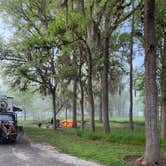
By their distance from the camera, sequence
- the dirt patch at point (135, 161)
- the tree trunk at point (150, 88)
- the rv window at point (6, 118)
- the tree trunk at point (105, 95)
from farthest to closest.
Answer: the tree trunk at point (105, 95) < the rv window at point (6, 118) < the tree trunk at point (150, 88) < the dirt patch at point (135, 161)

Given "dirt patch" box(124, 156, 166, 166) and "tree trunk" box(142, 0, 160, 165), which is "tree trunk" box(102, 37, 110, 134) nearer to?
"dirt patch" box(124, 156, 166, 166)

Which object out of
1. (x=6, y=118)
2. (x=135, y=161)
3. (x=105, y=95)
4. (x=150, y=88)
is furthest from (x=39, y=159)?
(x=105, y=95)

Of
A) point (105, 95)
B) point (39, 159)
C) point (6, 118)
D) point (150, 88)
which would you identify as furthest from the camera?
point (105, 95)

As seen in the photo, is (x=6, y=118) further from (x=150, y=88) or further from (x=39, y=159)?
(x=150, y=88)

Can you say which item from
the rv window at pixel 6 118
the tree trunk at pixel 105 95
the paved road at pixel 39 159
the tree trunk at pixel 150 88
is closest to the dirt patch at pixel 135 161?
the tree trunk at pixel 150 88

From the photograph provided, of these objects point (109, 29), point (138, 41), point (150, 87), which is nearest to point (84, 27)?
point (109, 29)

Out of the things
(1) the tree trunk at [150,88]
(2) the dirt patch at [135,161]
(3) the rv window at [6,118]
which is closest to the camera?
(2) the dirt patch at [135,161]

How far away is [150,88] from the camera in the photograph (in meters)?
10.4

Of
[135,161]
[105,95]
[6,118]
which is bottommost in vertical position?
[135,161]

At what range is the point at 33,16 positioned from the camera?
26281mm

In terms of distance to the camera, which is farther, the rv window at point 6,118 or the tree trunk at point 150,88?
the rv window at point 6,118

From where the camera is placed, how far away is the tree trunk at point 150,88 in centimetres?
1034

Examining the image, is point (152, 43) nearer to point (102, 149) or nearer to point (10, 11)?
point (102, 149)

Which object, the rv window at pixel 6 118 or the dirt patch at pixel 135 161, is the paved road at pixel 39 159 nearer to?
the dirt patch at pixel 135 161
